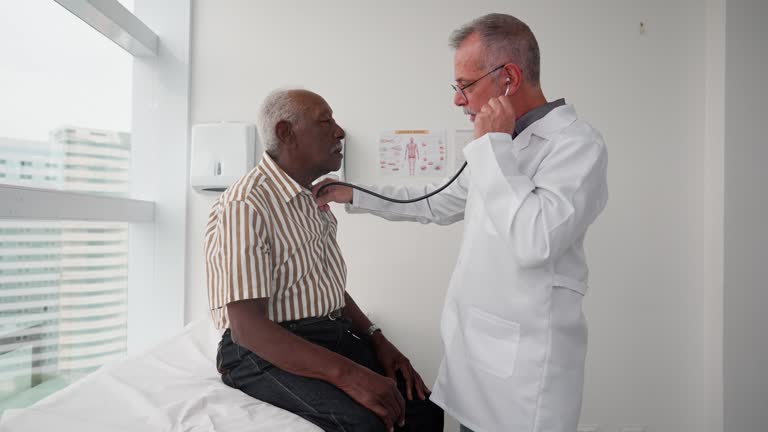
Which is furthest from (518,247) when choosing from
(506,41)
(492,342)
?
(506,41)

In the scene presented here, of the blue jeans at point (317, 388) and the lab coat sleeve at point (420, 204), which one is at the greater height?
the lab coat sleeve at point (420, 204)

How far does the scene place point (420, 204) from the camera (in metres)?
1.56

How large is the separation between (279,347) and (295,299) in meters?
0.17

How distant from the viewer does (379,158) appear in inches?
81.7

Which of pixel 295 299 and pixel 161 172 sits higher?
pixel 161 172

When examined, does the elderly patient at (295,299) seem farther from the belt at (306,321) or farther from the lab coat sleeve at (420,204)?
the lab coat sleeve at (420,204)

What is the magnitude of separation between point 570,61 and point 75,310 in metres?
2.16

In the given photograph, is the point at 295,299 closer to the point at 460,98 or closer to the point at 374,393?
the point at 374,393

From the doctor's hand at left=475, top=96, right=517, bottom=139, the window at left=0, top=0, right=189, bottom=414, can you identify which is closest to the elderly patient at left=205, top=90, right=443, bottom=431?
the doctor's hand at left=475, top=96, right=517, bottom=139

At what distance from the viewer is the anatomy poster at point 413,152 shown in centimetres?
207

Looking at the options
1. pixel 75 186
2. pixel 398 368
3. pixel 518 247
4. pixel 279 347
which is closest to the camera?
pixel 518 247

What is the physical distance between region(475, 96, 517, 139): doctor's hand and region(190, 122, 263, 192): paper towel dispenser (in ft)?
4.04

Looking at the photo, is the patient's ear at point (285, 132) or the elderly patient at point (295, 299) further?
the patient's ear at point (285, 132)

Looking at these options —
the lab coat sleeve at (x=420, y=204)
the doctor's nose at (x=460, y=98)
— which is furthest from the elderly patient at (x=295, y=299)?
the doctor's nose at (x=460, y=98)
